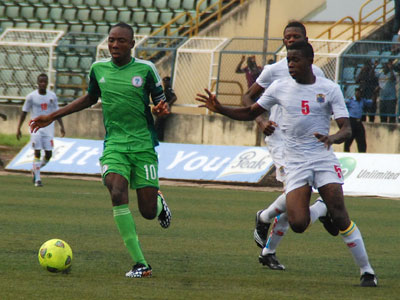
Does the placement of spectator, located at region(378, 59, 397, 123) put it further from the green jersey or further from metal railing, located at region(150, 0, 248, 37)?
the green jersey

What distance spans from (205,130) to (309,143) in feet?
61.6

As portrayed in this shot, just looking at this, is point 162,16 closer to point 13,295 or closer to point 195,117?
point 195,117

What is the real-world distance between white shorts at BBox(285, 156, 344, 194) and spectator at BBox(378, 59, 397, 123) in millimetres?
16574

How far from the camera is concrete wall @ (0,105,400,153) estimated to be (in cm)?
2452

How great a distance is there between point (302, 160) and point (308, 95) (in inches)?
22.3

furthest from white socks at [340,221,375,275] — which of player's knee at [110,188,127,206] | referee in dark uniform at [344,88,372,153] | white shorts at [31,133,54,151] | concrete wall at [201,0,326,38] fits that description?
concrete wall at [201,0,326,38]

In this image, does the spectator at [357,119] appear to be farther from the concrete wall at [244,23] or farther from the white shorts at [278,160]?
the white shorts at [278,160]

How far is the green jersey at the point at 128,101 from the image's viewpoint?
836 cm

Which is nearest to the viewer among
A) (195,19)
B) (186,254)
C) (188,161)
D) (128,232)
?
(128,232)

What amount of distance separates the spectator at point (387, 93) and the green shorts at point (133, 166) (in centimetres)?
1664

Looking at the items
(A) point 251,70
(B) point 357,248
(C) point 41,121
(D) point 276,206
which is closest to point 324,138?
(B) point 357,248

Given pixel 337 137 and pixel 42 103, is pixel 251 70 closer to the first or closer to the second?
pixel 42 103

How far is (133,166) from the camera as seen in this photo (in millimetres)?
8391

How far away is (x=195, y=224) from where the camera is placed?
12.7 metres
